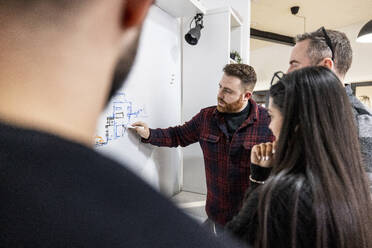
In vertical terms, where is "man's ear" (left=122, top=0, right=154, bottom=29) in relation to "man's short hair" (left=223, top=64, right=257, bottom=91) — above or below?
below

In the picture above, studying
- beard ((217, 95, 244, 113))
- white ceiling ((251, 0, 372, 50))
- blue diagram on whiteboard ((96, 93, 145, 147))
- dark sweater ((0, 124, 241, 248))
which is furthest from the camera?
white ceiling ((251, 0, 372, 50))

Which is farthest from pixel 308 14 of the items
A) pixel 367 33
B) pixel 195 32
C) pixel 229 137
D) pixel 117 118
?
pixel 117 118

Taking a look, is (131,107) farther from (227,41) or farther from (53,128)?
(53,128)

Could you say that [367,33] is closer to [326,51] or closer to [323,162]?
[326,51]

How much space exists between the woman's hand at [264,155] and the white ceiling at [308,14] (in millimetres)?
2570

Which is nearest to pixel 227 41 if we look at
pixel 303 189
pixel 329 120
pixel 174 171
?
pixel 174 171

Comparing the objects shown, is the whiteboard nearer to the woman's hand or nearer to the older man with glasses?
the woman's hand

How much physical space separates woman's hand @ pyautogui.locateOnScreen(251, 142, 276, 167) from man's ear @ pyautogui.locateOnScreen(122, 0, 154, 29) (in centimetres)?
82

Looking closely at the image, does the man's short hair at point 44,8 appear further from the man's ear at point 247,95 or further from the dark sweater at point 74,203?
the man's ear at point 247,95

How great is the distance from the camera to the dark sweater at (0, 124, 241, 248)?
4.6 inches

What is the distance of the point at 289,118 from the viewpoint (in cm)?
63

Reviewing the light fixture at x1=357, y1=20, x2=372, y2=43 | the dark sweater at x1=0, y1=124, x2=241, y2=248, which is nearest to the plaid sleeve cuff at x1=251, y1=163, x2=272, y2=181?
the dark sweater at x1=0, y1=124, x2=241, y2=248

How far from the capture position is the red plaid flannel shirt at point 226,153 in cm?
122

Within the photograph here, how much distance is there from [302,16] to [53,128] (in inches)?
157
